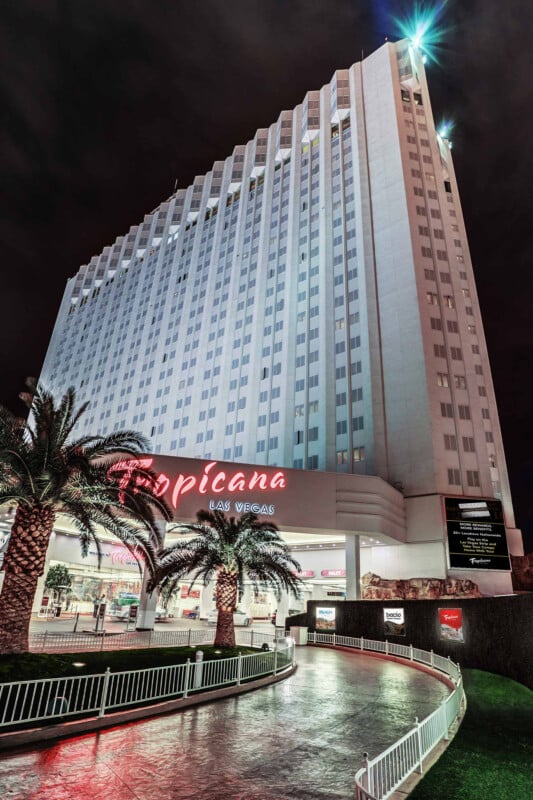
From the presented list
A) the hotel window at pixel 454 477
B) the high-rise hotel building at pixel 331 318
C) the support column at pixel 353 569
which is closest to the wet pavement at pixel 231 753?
the support column at pixel 353 569

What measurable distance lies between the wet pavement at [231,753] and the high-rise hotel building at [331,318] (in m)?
32.6

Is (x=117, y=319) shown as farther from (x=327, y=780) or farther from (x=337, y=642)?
(x=327, y=780)

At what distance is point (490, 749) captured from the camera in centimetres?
1009

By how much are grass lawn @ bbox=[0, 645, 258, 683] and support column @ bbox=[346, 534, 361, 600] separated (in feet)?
68.2

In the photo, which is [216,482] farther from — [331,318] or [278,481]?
[331,318]

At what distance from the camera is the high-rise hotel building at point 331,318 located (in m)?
48.5

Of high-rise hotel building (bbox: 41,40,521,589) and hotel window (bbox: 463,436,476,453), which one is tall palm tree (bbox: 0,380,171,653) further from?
hotel window (bbox: 463,436,476,453)

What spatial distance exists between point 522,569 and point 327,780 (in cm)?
4249

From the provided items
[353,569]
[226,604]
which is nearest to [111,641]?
[226,604]

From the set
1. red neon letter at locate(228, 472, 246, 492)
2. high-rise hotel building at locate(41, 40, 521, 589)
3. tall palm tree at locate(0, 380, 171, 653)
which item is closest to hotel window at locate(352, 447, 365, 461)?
high-rise hotel building at locate(41, 40, 521, 589)

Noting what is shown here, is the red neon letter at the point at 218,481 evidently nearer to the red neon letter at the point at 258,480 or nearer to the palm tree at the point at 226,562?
the red neon letter at the point at 258,480

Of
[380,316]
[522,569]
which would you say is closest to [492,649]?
[522,569]

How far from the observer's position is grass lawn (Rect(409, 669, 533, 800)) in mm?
7777

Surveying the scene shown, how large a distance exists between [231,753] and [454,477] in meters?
41.3
